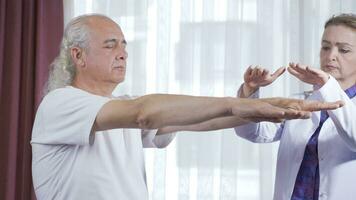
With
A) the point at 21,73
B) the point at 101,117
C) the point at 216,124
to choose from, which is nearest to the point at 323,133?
the point at 216,124

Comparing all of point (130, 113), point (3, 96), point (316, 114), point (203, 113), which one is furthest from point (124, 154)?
point (3, 96)

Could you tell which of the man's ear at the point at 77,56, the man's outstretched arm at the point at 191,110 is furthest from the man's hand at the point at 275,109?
the man's ear at the point at 77,56

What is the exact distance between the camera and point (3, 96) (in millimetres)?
2844

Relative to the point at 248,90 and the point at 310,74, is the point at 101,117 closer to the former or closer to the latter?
the point at 248,90

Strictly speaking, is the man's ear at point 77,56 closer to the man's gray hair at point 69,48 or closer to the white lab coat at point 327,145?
the man's gray hair at point 69,48

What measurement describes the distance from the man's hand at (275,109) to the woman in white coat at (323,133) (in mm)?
379

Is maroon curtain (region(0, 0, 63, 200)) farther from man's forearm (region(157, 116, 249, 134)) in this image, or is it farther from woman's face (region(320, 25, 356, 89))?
woman's face (region(320, 25, 356, 89))

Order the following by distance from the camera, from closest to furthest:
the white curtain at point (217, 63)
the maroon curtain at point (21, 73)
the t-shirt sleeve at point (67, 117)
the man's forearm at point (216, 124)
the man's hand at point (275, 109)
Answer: the man's hand at point (275, 109), the t-shirt sleeve at point (67, 117), the man's forearm at point (216, 124), the white curtain at point (217, 63), the maroon curtain at point (21, 73)

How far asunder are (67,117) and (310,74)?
26.9 inches

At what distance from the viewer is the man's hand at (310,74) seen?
154 cm

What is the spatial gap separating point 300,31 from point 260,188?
0.77m

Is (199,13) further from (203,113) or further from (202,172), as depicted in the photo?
(203,113)

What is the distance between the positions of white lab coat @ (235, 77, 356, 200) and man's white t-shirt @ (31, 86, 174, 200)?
41cm

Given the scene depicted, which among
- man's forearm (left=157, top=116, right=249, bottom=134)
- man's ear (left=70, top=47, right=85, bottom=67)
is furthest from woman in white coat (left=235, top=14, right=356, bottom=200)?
man's ear (left=70, top=47, right=85, bottom=67)
